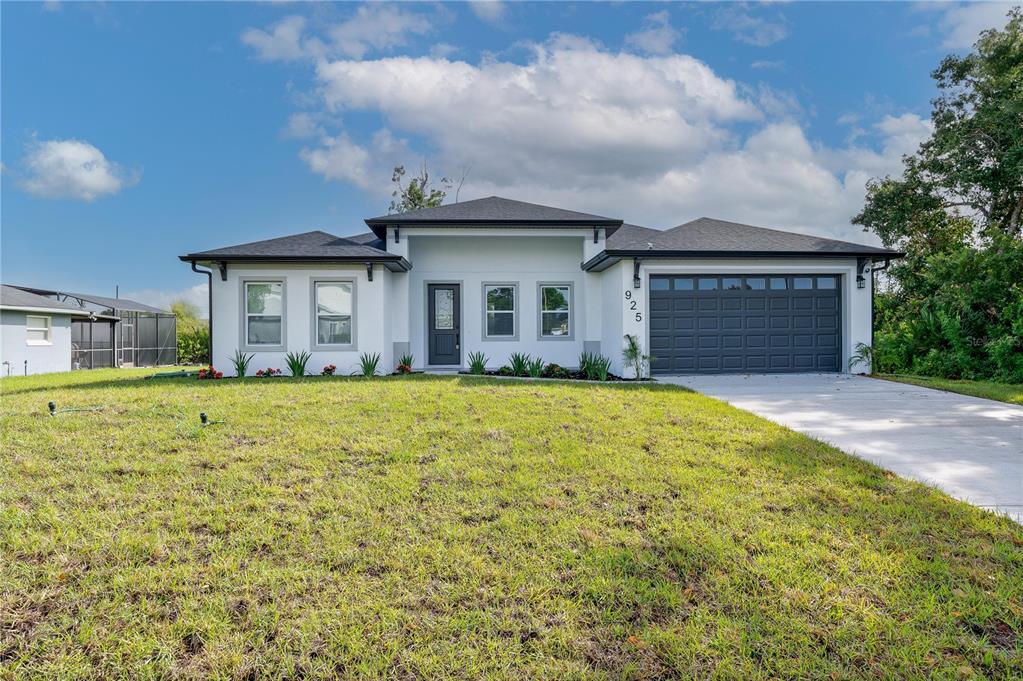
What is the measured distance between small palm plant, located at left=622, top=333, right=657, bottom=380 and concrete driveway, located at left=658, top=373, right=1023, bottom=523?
80 centimetres

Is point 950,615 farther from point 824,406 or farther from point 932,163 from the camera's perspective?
point 932,163

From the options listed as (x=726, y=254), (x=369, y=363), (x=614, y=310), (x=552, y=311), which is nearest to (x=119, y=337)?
(x=369, y=363)

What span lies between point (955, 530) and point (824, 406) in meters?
4.70

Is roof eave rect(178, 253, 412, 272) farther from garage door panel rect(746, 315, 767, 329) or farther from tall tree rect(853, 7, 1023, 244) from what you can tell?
tall tree rect(853, 7, 1023, 244)

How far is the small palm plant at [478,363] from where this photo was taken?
38.2ft

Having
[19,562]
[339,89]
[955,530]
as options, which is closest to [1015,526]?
[955,530]

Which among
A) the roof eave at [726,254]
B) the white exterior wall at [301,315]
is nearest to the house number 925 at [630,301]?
the roof eave at [726,254]

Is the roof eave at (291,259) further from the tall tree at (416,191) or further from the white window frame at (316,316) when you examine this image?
the tall tree at (416,191)

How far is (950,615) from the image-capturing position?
2.30 metres

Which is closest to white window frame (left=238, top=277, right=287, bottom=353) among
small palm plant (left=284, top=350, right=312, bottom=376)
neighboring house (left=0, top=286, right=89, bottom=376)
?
small palm plant (left=284, top=350, right=312, bottom=376)

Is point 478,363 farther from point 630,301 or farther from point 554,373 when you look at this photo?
point 630,301

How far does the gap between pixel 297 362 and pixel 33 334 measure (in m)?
12.9

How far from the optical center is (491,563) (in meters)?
2.76

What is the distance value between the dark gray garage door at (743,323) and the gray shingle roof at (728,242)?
0.67 metres
